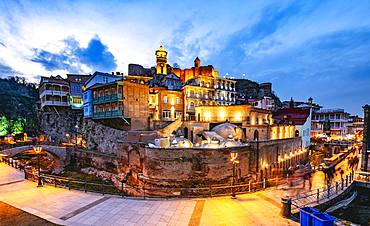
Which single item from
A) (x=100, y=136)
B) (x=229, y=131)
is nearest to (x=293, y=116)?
(x=229, y=131)

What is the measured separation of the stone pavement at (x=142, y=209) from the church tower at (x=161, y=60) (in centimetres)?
5013

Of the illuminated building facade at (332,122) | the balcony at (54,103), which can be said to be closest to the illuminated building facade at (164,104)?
the balcony at (54,103)

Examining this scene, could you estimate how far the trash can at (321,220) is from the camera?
21.5 feet

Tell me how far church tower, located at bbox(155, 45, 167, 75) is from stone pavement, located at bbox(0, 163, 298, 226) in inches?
1974

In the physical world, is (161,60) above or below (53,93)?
above

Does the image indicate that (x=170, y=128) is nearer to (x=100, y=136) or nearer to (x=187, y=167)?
(x=187, y=167)

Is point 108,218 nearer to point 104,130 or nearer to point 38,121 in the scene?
A: point 104,130

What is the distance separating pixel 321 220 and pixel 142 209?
7.88 metres

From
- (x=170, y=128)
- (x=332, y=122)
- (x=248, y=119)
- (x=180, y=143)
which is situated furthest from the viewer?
(x=332, y=122)

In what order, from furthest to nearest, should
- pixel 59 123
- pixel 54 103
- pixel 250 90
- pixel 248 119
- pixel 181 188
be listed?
1. pixel 250 90
2. pixel 59 123
3. pixel 54 103
4. pixel 248 119
5. pixel 181 188

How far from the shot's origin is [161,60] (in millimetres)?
60562

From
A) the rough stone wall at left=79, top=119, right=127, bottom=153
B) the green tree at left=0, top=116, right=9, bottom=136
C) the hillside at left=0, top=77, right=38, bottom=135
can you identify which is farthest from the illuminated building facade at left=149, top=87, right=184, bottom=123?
the green tree at left=0, top=116, right=9, bottom=136

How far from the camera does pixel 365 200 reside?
54.5 feet

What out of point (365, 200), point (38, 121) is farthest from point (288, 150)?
point (38, 121)
